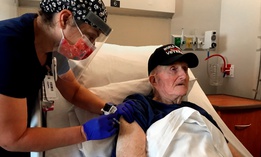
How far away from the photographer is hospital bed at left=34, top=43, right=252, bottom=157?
1104 mm

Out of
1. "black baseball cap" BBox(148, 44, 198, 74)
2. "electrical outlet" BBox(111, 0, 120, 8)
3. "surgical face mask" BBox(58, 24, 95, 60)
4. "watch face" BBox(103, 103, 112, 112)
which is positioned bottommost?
"watch face" BBox(103, 103, 112, 112)

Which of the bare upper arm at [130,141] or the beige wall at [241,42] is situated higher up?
the beige wall at [241,42]

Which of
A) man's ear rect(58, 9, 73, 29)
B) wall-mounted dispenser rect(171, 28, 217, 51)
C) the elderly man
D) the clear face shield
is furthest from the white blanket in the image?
wall-mounted dispenser rect(171, 28, 217, 51)

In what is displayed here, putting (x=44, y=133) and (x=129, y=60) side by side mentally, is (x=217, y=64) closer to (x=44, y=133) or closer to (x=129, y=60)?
(x=129, y=60)

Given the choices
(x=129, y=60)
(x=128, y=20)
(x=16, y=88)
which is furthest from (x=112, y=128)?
(x=128, y=20)

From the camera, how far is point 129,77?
59.5 inches

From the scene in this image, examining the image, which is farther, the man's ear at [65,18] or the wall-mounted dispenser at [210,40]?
the wall-mounted dispenser at [210,40]

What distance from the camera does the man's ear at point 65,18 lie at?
86 cm

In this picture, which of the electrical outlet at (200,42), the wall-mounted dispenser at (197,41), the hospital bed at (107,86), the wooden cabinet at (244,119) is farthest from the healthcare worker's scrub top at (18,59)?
the electrical outlet at (200,42)

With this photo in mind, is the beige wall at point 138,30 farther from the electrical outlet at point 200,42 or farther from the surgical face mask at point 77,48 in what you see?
the surgical face mask at point 77,48

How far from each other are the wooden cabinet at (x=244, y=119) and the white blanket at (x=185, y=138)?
0.81m

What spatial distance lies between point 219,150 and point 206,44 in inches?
63.5

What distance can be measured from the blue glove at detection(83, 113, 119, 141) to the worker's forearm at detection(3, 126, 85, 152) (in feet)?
0.09

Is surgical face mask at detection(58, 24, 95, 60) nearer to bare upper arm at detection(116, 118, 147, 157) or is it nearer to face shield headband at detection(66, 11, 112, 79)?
face shield headband at detection(66, 11, 112, 79)
